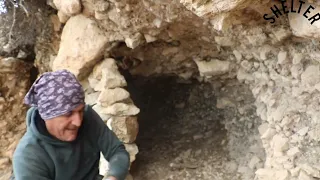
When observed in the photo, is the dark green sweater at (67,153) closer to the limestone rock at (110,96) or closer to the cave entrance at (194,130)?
the limestone rock at (110,96)

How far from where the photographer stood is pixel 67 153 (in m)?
1.51

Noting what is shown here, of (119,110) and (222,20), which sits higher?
(222,20)

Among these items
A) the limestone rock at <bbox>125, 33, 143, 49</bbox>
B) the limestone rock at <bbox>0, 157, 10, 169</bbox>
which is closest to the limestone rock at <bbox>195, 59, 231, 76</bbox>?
the limestone rock at <bbox>125, 33, 143, 49</bbox>

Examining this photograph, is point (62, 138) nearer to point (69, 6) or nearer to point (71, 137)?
point (71, 137)

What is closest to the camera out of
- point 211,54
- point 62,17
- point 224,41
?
point 224,41

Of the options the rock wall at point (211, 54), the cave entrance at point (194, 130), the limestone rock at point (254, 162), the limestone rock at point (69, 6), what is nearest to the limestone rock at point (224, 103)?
the cave entrance at point (194, 130)

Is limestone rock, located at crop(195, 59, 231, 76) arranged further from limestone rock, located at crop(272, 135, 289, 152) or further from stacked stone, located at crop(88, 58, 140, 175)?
limestone rock, located at crop(272, 135, 289, 152)

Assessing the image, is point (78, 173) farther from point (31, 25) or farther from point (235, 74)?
point (31, 25)

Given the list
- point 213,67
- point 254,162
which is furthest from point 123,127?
point 254,162

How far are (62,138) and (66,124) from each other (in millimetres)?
64

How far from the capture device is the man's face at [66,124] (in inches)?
55.9

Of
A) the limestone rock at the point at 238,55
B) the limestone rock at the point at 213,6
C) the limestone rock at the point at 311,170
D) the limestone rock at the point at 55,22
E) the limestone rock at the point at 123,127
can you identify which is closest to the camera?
the limestone rock at the point at 213,6

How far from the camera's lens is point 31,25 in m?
2.49

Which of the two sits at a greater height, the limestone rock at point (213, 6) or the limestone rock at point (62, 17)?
the limestone rock at point (213, 6)
